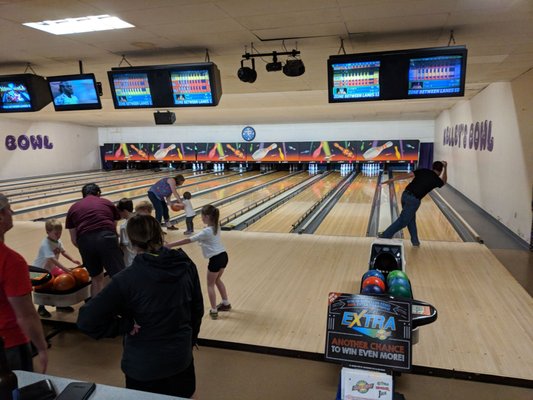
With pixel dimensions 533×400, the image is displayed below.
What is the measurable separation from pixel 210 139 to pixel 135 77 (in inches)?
502

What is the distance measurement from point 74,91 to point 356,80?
9.88 ft

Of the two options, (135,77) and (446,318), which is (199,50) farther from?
(446,318)

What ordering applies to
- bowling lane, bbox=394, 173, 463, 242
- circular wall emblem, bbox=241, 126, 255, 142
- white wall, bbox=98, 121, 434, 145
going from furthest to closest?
circular wall emblem, bbox=241, 126, 255, 142
white wall, bbox=98, 121, 434, 145
bowling lane, bbox=394, 173, 463, 242

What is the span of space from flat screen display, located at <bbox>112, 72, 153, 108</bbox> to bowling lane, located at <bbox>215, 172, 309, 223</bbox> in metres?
3.52

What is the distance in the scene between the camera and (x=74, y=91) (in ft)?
14.3

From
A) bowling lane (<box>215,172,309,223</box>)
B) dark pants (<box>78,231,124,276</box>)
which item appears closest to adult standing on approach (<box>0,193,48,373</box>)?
dark pants (<box>78,231,124,276</box>)

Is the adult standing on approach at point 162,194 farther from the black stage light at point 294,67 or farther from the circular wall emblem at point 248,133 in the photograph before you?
the circular wall emblem at point 248,133

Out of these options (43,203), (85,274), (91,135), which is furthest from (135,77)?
(91,135)

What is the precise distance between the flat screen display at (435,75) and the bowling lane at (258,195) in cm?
470

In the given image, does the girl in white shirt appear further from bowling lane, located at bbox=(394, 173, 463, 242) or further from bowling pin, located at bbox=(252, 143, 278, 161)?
bowling pin, located at bbox=(252, 143, 278, 161)

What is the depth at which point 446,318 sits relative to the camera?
311 centimetres

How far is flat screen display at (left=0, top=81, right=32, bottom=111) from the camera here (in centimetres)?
450

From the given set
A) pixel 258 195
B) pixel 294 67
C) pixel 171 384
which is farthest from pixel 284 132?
pixel 171 384

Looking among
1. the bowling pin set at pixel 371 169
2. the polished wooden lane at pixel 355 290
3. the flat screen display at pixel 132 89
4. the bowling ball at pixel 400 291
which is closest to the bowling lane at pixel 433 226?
the polished wooden lane at pixel 355 290
